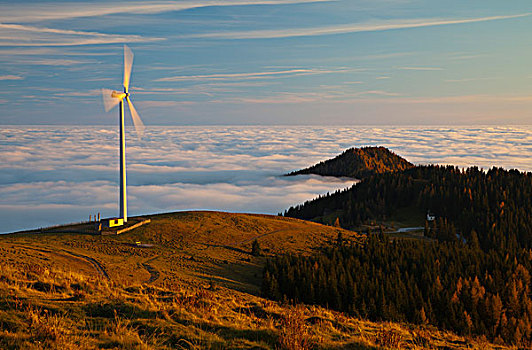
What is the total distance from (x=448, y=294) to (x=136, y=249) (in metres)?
65.3

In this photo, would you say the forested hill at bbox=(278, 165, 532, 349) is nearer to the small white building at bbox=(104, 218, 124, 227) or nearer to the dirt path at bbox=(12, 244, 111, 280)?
the dirt path at bbox=(12, 244, 111, 280)

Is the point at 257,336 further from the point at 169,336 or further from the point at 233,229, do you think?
the point at 233,229

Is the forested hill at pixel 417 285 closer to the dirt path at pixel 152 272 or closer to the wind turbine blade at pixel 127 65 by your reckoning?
the dirt path at pixel 152 272

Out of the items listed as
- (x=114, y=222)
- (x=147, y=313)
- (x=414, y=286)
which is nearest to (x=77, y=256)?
(x=114, y=222)

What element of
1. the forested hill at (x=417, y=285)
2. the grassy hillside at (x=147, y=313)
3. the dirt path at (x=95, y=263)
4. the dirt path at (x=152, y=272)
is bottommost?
the forested hill at (x=417, y=285)

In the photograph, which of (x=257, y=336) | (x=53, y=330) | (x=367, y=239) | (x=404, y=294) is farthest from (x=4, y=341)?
(x=367, y=239)

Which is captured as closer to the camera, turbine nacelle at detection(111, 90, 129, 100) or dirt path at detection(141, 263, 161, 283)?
dirt path at detection(141, 263, 161, 283)

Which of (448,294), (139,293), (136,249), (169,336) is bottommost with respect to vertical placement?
(448,294)

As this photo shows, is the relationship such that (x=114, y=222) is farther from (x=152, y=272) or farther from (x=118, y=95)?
(x=152, y=272)

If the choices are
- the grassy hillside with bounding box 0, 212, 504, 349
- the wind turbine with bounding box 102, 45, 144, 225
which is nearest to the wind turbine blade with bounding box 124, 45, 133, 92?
the wind turbine with bounding box 102, 45, 144, 225

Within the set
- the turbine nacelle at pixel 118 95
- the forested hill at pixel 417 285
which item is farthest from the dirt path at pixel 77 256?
the turbine nacelle at pixel 118 95

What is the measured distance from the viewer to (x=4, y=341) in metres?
18.1

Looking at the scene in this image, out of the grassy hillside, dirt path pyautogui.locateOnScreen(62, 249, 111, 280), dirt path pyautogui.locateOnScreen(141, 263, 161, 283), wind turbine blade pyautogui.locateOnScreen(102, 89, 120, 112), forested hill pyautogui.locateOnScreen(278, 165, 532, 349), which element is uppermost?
wind turbine blade pyautogui.locateOnScreen(102, 89, 120, 112)

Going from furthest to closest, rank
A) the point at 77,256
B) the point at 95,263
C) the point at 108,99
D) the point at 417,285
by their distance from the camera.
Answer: the point at 417,285, the point at 108,99, the point at 77,256, the point at 95,263
